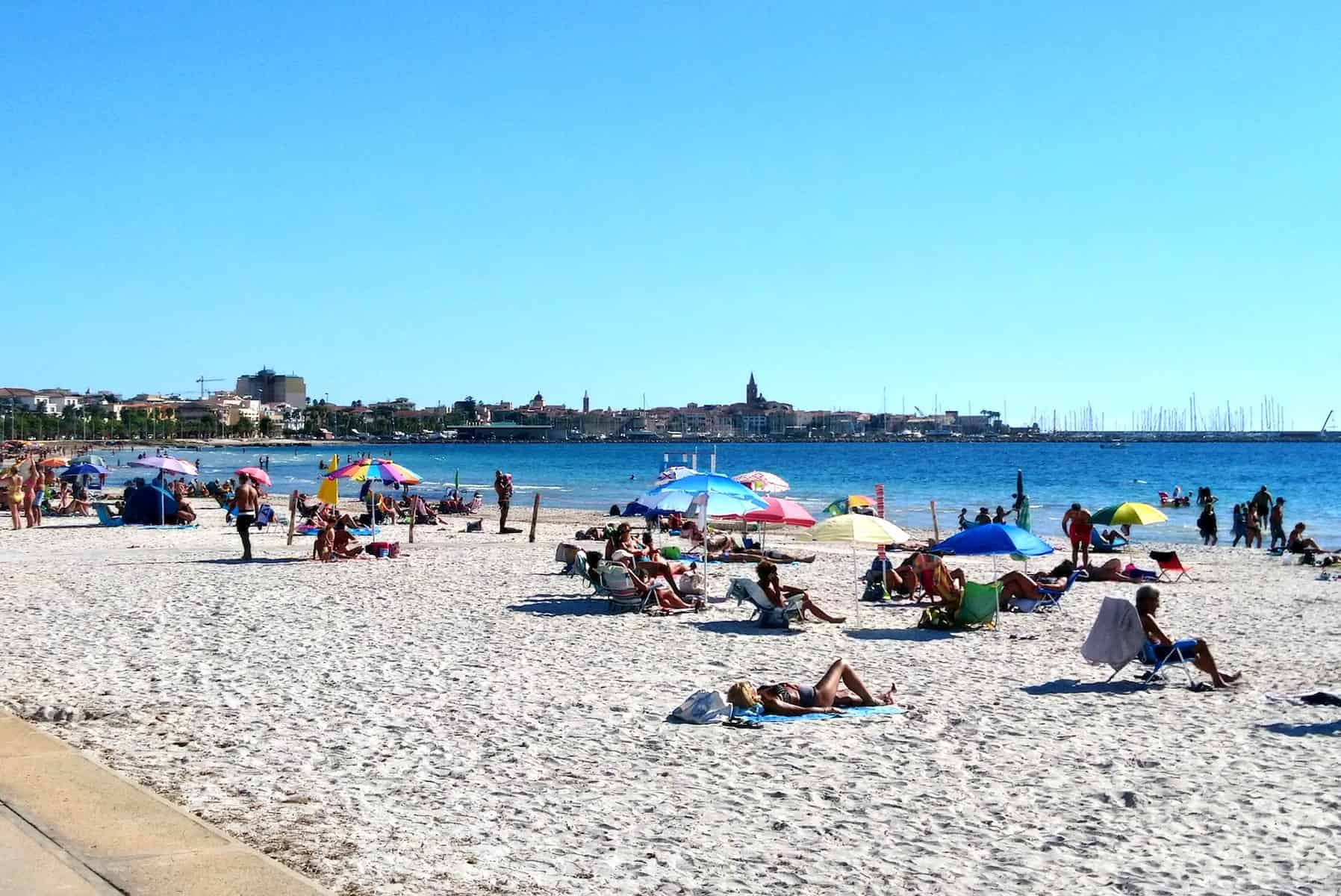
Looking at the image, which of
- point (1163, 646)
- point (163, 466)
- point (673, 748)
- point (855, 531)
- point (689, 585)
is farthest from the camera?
point (163, 466)

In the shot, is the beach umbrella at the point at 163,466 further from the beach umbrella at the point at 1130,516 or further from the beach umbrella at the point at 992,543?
the beach umbrella at the point at 1130,516

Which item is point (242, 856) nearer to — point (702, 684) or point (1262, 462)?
point (702, 684)

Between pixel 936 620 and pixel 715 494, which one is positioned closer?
pixel 936 620

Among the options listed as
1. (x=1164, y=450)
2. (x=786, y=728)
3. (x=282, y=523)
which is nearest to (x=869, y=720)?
(x=786, y=728)

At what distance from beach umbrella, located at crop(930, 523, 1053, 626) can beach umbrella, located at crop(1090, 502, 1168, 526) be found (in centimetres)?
956

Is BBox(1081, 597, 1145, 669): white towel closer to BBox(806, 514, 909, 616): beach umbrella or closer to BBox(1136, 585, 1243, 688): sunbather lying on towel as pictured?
BBox(1136, 585, 1243, 688): sunbather lying on towel

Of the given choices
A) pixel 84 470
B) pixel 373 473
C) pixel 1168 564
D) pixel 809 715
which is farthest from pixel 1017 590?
pixel 84 470

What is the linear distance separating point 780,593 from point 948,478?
74678mm

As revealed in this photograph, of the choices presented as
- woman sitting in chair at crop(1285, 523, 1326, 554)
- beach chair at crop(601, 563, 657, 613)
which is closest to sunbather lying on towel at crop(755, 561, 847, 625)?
beach chair at crop(601, 563, 657, 613)

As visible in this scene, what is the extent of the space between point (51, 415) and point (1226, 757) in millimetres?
214283

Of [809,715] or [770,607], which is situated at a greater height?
[770,607]

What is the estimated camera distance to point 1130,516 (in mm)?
21844

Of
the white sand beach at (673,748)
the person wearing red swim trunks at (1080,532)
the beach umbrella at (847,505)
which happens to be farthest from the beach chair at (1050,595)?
the beach umbrella at (847,505)

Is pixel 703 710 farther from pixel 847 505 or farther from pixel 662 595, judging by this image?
pixel 847 505
